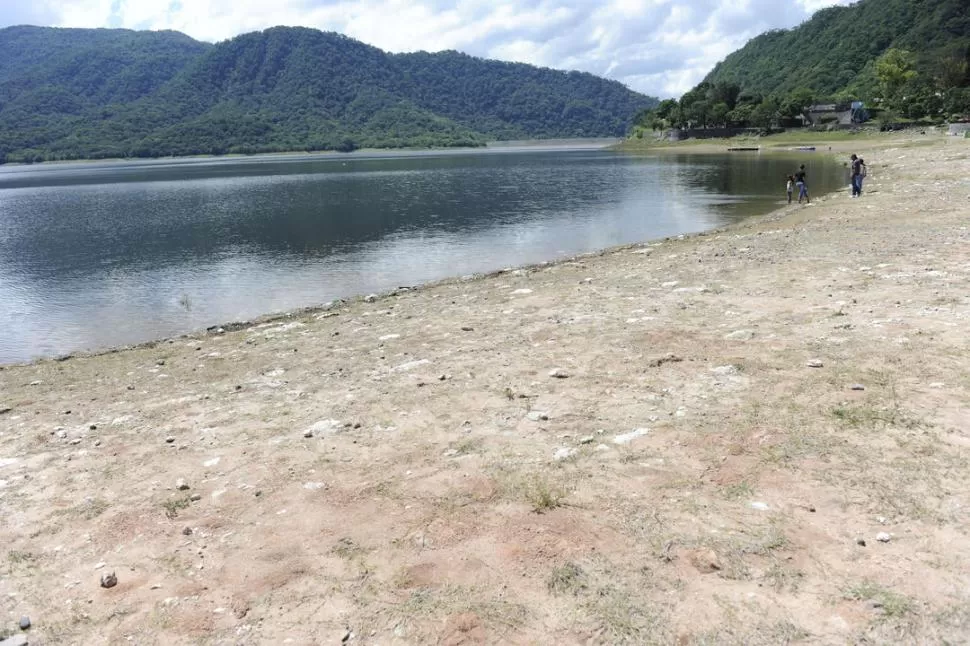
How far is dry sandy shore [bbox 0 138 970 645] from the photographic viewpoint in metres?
5.11

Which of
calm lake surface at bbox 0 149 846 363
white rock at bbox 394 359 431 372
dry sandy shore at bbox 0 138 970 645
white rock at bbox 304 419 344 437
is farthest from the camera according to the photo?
calm lake surface at bbox 0 149 846 363

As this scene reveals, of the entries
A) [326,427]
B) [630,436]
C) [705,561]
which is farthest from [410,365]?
[705,561]

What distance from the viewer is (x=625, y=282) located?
727 inches

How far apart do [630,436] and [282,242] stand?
36.0m

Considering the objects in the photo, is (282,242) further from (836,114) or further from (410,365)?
(836,114)

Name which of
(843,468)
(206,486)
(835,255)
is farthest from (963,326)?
(206,486)

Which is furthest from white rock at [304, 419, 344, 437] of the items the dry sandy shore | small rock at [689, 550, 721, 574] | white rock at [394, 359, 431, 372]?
small rock at [689, 550, 721, 574]

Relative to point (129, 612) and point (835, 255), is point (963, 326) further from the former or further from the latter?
point (129, 612)

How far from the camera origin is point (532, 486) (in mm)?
6961

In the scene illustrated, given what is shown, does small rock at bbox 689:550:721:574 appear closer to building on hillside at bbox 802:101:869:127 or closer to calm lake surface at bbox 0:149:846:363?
calm lake surface at bbox 0:149:846:363

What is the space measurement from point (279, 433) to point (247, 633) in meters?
4.35

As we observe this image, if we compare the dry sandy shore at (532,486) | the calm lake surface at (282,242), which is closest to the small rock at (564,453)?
the dry sandy shore at (532,486)

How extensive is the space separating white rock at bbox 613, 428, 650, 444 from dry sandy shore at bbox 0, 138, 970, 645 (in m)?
0.04

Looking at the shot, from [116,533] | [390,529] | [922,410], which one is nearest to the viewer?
[390,529]
